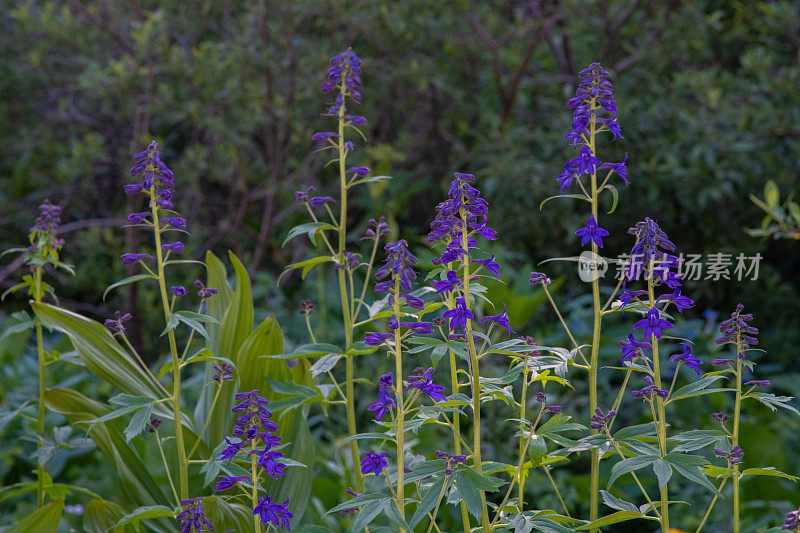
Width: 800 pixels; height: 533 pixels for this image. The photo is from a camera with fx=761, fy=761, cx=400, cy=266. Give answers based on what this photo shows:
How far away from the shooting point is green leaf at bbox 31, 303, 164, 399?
198 centimetres

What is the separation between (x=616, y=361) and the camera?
3.97 metres

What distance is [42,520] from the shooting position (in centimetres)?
183

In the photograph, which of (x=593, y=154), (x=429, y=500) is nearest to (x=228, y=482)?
(x=429, y=500)

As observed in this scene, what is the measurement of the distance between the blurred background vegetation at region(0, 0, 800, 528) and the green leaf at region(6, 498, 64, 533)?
67.6 inches

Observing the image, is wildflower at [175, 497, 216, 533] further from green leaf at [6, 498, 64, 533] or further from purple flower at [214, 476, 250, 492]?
green leaf at [6, 498, 64, 533]

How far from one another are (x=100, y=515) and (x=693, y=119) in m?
3.45

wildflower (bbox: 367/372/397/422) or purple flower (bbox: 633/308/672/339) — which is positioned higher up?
purple flower (bbox: 633/308/672/339)

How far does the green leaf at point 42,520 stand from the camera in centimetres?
182

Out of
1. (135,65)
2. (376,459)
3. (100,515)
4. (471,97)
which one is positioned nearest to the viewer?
(376,459)

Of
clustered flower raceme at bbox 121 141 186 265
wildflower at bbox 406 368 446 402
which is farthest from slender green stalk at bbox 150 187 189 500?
wildflower at bbox 406 368 446 402

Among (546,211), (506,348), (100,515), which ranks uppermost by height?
(546,211)

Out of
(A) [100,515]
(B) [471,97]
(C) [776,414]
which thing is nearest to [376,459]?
(A) [100,515]

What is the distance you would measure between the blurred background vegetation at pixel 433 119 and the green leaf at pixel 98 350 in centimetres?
155

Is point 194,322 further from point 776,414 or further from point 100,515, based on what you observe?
point 776,414
